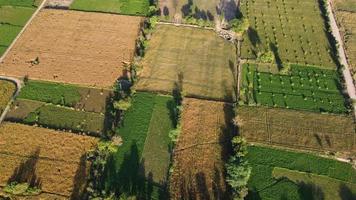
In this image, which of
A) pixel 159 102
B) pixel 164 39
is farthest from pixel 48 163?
pixel 164 39

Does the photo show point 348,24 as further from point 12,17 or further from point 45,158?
point 12,17

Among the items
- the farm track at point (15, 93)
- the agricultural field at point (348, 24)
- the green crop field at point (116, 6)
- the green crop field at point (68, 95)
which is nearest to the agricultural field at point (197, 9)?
the green crop field at point (116, 6)

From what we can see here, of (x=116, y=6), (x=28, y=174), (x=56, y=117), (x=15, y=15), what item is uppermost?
(x=116, y=6)

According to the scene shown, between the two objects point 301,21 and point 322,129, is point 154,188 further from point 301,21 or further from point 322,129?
point 301,21

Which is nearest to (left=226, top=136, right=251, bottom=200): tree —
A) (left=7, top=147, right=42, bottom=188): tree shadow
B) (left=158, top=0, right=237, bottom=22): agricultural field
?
(left=7, top=147, right=42, bottom=188): tree shadow

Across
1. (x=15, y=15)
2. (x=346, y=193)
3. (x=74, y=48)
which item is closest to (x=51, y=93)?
(x=74, y=48)

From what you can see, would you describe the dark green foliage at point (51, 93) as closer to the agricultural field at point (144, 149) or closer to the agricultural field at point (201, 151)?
the agricultural field at point (144, 149)
